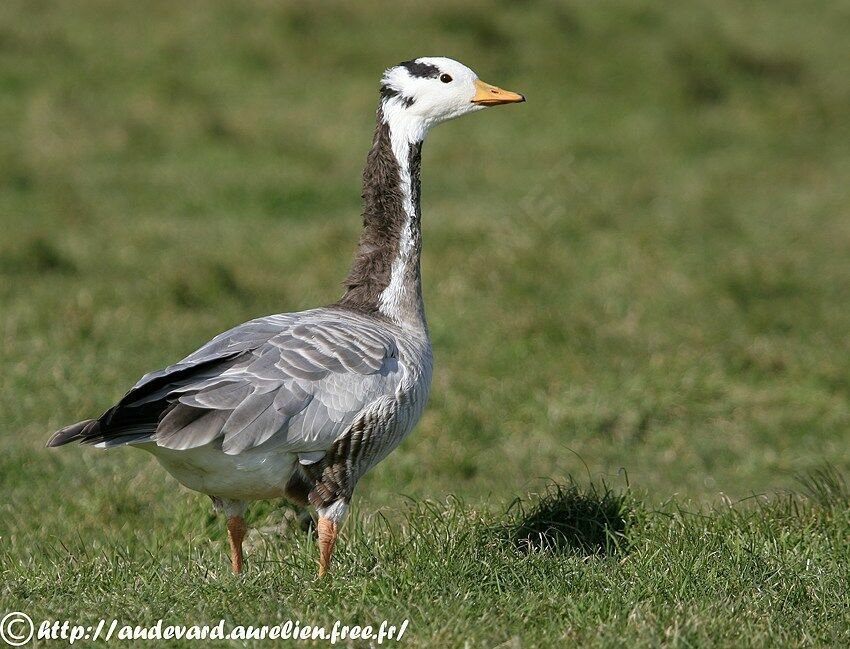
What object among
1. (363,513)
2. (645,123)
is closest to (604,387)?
(363,513)

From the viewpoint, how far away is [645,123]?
1597 cm

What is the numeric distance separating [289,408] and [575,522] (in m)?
1.59

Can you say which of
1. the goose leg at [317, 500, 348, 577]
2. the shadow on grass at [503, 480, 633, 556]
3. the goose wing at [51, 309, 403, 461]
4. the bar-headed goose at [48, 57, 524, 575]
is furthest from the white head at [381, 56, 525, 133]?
the goose leg at [317, 500, 348, 577]

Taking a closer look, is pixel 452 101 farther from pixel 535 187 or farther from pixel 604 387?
pixel 535 187

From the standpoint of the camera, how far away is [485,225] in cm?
1176

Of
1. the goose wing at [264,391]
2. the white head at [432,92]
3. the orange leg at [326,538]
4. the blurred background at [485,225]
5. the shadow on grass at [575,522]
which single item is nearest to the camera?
the goose wing at [264,391]

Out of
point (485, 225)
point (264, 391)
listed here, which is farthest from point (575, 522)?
point (485, 225)

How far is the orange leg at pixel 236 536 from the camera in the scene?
5.27 m

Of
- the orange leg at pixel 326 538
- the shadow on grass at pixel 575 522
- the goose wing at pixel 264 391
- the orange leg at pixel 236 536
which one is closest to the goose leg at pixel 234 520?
the orange leg at pixel 236 536

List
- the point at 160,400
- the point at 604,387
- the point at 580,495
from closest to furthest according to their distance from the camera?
the point at 160,400, the point at 580,495, the point at 604,387

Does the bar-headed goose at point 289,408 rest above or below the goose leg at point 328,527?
above

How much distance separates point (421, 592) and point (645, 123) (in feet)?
40.4

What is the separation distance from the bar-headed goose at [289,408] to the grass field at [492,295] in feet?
1.14

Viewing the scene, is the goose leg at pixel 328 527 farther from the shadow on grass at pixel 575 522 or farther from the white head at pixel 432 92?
the white head at pixel 432 92
